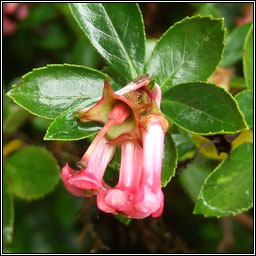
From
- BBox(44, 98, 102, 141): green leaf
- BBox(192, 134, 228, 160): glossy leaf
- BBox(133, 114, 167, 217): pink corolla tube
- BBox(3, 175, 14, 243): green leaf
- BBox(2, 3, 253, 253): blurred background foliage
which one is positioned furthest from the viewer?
BBox(2, 3, 253, 253): blurred background foliage

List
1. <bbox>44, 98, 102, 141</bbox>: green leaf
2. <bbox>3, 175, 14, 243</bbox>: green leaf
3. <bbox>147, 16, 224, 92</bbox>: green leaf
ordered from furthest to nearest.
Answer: <bbox>3, 175, 14, 243</bbox>: green leaf, <bbox>147, 16, 224, 92</bbox>: green leaf, <bbox>44, 98, 102, 141</bbox>: green leaf

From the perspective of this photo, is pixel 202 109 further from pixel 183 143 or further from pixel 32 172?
pixel 32 172

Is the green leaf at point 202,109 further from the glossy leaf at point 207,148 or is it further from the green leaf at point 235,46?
the green leaf at point 235,46

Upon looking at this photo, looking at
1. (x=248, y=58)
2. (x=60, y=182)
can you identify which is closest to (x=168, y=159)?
(x=248, y=58)

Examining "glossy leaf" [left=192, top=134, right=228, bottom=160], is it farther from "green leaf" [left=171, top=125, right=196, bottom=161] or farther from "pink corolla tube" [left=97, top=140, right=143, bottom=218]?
"pink corolla tube" [left=97, top=140, right=143, bottom=218]

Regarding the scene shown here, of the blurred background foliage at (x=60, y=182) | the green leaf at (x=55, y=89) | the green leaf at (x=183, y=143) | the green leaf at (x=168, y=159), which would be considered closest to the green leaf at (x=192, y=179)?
the blurred background foliage at (x=60, y=182)

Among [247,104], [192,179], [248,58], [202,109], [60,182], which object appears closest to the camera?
[202,109]

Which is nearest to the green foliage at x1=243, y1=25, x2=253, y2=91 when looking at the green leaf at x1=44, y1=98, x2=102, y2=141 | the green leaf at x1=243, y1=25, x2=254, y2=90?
the green leaf at x1=243, y1=25, x2=254, y2=90
